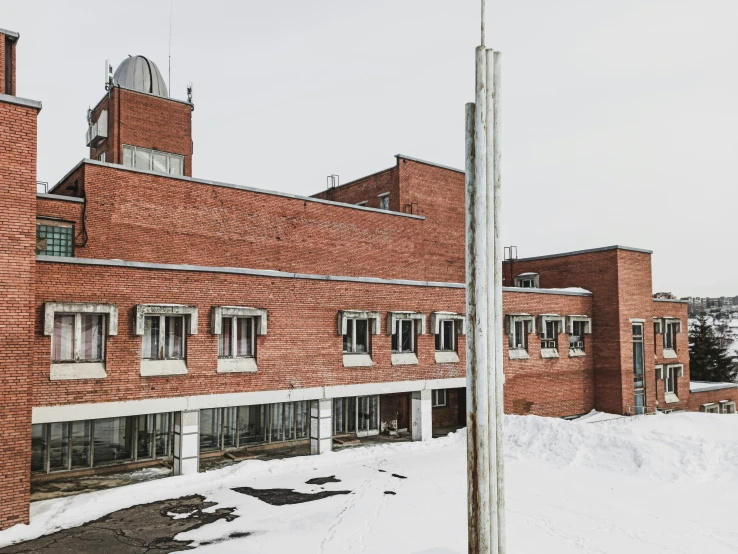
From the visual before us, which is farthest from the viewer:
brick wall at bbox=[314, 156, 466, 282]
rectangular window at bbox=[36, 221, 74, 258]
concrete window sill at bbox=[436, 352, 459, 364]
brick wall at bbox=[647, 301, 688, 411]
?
brick wall at bbox=[647, 301, 688, 411]

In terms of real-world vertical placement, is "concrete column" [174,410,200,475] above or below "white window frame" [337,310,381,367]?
below

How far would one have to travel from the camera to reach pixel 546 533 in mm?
12688

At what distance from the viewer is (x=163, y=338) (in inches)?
731

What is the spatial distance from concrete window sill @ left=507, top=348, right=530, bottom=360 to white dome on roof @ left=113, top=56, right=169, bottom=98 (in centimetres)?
2386

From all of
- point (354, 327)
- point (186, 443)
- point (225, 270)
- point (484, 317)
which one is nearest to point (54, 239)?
point (225, 270)

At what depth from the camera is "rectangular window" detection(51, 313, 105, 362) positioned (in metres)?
16.7

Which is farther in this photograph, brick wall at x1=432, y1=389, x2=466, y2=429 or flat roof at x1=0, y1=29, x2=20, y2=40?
brick wall at x1=432, y1=389, x2=466, y2=429

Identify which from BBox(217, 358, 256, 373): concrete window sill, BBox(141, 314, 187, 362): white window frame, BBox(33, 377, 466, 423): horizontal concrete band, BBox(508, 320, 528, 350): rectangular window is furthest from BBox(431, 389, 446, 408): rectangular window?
BBox(141, 314, 187, 362): white window frame

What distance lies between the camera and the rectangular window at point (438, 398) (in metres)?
29.1

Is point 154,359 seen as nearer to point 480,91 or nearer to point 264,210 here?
point 264,210

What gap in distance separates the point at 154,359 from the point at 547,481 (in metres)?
13.2

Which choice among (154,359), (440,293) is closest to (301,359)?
(154,359)

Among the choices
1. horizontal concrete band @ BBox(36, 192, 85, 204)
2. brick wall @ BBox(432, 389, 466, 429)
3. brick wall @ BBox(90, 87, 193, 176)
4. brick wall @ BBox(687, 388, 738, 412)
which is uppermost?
brick wall @ BBox(90, 87, 193, 176)

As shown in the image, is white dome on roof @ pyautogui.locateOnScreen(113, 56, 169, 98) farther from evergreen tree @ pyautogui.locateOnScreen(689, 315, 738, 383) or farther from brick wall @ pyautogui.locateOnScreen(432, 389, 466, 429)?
evergreen tree @ pyautogui.locateOnScreen(689, 315, 738, 383)
